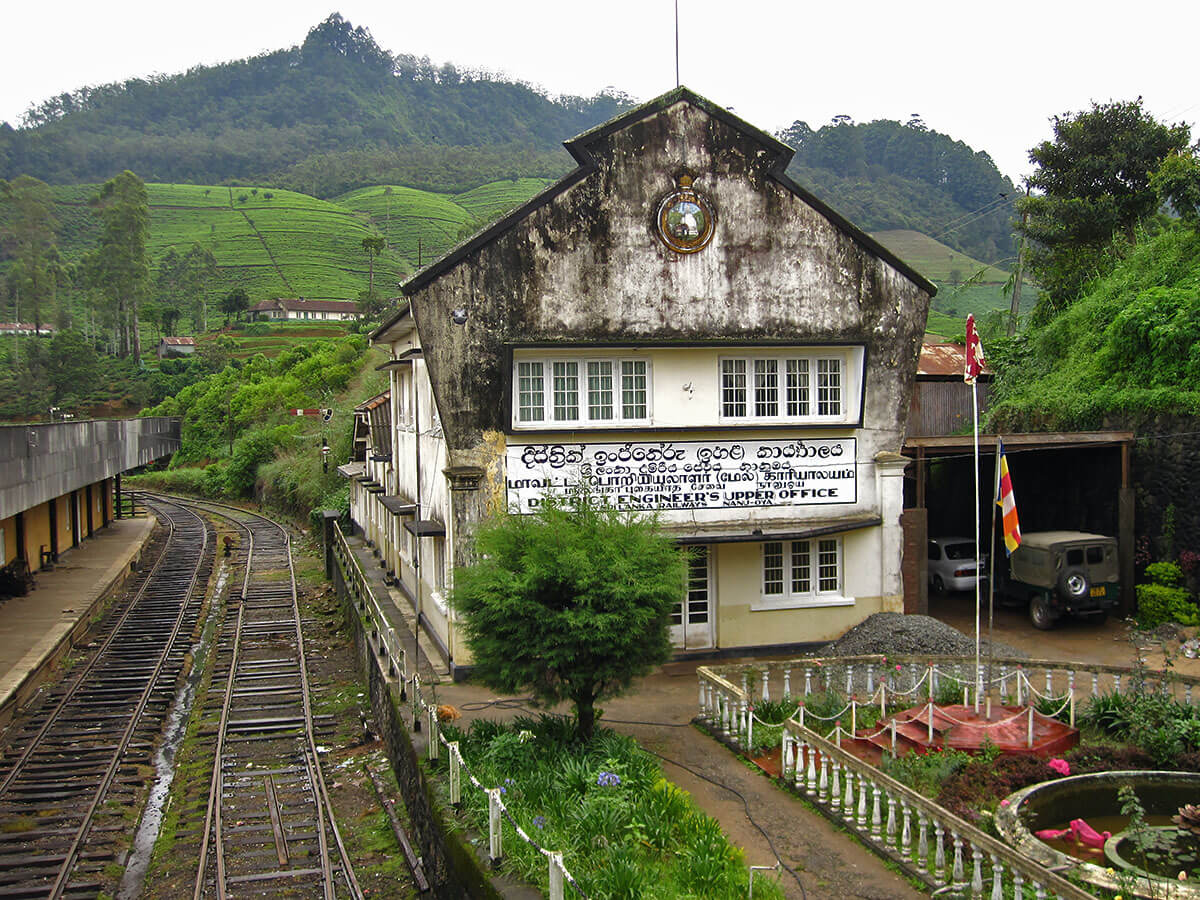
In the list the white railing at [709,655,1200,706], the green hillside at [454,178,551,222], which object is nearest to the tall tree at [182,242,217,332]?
the green hillside at [454,178,551,222]

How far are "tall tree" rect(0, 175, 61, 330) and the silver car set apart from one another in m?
86.9

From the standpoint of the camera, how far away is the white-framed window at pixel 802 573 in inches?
676

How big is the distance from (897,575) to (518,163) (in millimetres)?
174381

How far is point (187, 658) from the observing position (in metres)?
21.7

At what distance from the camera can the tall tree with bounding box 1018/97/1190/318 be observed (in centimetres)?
2797

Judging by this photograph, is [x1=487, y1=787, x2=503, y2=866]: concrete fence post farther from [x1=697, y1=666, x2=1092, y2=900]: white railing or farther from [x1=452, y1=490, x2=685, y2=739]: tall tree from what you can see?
[x1=697, y1=666, x2=1092, y2=900]: white railing

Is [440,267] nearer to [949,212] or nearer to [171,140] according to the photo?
[949,212]

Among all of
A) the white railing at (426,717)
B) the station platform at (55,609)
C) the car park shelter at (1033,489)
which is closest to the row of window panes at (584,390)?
the white railing at (426,717)

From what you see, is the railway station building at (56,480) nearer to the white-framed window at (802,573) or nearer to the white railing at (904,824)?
the white-framed window at (802,573)

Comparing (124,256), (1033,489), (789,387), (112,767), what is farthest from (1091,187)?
(124,256)

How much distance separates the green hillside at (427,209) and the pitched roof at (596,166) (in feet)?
351

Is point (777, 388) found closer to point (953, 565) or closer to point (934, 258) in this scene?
point (953, 565)

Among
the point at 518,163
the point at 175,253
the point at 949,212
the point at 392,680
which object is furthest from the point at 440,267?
the point at 518,163

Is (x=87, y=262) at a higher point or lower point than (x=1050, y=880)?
higher
